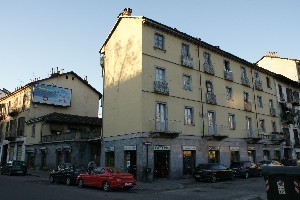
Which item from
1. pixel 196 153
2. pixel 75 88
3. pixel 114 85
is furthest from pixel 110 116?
pixel 75 88

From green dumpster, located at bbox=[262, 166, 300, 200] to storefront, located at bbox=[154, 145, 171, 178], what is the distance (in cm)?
1369

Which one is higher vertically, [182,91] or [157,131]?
[182,91]

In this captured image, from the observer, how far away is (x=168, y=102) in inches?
963

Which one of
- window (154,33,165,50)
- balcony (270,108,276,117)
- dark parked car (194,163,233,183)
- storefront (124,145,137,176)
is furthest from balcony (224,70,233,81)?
storefront (124,145,137,176)

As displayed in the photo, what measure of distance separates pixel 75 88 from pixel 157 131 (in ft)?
78.5

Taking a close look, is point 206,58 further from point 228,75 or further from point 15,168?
point 15,168

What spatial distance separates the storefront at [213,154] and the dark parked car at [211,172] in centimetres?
463

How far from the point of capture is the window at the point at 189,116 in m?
25.8

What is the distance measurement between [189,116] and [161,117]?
136 inches

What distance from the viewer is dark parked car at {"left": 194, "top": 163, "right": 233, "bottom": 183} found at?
2170 cm

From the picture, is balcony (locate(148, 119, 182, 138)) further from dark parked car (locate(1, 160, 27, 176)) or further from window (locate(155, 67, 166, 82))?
dark parked car (locate(1, 160, 27, 176))

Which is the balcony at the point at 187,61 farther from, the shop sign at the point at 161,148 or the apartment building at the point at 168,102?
the shop sign at the point at 161,148

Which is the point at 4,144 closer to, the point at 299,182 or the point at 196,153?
the point at 196,153

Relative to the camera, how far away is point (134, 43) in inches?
983
